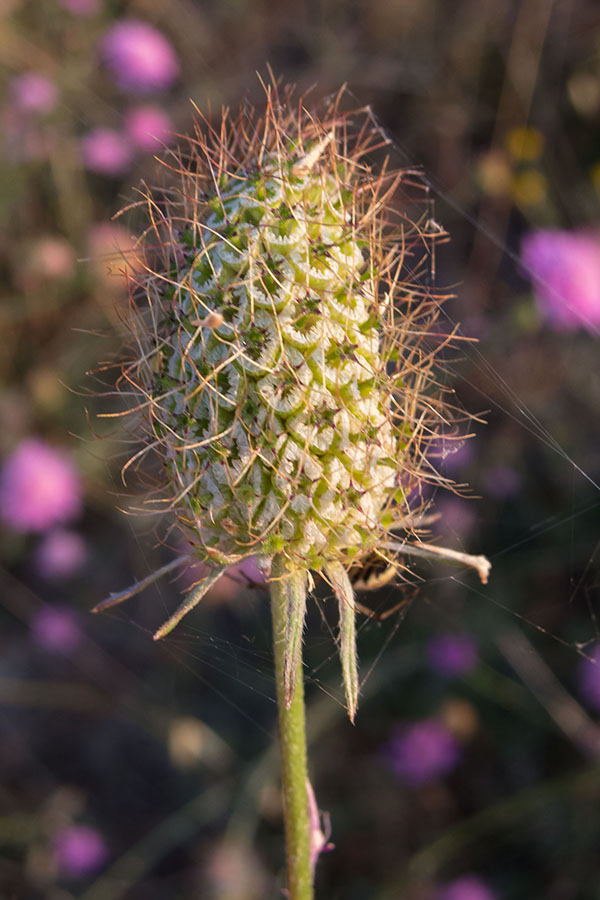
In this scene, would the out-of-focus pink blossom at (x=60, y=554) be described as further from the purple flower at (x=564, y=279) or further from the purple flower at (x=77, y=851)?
the purple flower at (x=564, y=279)

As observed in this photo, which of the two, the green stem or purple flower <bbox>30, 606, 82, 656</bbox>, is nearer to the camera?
the green stem

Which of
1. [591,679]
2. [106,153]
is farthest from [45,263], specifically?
[591,679]

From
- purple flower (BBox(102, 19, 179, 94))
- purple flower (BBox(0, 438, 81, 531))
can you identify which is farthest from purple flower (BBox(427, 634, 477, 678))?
purple flower (BBox(102, 19, 179, 94))

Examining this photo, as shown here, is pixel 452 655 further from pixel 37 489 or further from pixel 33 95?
pixel 33 95

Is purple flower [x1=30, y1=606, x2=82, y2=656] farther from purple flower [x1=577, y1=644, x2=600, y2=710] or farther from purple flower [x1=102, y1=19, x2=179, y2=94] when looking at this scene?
purple flower [x1=102, y1=19, x2=179, y2=94]

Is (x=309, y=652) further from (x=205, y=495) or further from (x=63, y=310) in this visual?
(x=63, y=310)

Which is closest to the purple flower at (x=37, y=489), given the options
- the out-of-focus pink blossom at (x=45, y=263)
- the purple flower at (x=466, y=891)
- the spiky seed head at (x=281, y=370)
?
the out-of-focus pink blossom at (x=45, y=263)
